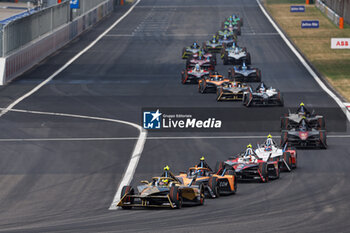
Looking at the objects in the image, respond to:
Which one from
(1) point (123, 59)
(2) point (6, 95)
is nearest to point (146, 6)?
(1) point (123, 59)

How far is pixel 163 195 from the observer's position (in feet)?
74.1

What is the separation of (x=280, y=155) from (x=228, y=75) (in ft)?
75.4

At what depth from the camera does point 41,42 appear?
5909cm

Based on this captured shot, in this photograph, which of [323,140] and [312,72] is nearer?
[323,140]

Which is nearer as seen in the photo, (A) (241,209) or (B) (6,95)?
(A) (241,209)

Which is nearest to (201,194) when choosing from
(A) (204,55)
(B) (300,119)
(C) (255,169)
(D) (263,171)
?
(D) (263,171)

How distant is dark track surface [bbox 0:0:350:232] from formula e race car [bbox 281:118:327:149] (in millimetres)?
572

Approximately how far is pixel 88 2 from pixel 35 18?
74.5 ft

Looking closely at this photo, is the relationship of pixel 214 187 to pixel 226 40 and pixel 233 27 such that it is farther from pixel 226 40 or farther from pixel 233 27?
pixel 233 27

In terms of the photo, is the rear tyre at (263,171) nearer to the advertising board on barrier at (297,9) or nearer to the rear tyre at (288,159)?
the rear tyre at (288,159)

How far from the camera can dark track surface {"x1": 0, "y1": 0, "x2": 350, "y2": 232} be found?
67.7ft

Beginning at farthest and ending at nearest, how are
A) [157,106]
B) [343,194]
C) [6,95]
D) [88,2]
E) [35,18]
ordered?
[88,2] < [35,18] < [6,95] < [157,106] < [343,194]

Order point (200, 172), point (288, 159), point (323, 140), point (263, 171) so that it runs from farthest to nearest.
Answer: point (323, 140) → point (288, 159) → point (263, 171) → point (200, 172)

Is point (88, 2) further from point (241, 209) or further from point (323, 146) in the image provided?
point (241, 209)
